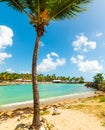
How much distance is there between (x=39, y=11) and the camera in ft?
40.1

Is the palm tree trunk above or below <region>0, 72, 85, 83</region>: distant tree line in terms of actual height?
below

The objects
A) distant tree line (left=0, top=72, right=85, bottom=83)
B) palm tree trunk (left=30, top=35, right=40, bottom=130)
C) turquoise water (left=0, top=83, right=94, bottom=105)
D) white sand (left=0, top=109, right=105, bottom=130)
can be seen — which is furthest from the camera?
distant tree line (left=0, top=72, right=85, bottom=83)

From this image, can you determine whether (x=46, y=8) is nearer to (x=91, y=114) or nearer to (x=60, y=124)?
(x=60, y=124)

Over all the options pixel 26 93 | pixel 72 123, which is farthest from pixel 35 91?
pixel 26 93

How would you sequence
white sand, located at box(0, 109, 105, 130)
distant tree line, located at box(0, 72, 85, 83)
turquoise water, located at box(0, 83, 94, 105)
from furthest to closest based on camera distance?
distant tree line, located at box(0, 72, 85, 83), turquoise water, located at box(0, 83, 94, 105), white sand, located at box(0, 109, 105, 130)

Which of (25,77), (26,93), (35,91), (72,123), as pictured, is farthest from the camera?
(25,77)

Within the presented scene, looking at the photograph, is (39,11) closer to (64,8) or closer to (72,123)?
(64,8)

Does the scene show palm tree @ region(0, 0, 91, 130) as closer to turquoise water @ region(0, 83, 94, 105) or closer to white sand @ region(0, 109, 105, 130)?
white sand @ region(0, 109, 105, 130)

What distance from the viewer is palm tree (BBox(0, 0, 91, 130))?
12094 millimetres

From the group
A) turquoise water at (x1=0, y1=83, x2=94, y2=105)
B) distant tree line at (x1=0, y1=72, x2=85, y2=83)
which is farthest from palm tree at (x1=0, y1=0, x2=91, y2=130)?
distant tree line at (x1=0, y1=72, x2=85, y2=83)

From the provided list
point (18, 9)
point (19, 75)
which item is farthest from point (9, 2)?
point (19, 75)

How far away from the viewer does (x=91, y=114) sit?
17688mm

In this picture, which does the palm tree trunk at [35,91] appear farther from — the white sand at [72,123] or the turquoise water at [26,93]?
the turquoise water at [26,93]

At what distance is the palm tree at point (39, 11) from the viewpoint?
1209 cm
